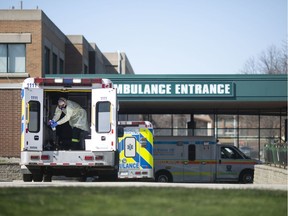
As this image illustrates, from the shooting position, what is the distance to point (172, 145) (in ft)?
95.2

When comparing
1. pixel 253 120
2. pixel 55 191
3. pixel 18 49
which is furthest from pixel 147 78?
pixel 253 120

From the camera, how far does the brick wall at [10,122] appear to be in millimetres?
30797

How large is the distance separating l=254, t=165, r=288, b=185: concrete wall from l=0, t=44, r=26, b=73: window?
12339 mm

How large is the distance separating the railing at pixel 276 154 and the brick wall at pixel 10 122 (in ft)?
38.0

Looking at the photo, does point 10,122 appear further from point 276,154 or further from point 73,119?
point 73,119

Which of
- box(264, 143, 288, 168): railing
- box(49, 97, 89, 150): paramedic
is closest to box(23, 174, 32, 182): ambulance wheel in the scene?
box(49, 97, 89, 150): paramedic

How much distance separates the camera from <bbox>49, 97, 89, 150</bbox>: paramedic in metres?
17.9

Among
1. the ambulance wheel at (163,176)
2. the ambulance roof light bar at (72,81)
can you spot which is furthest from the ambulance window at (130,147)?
the ambulance roof light bar at (72,81)

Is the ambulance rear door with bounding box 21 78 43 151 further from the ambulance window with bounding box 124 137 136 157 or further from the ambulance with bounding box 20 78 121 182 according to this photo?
the ambulance window with bounding box 124 137 136 157

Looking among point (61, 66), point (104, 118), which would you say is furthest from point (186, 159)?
point (61, 66)

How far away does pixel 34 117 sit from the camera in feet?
57.6

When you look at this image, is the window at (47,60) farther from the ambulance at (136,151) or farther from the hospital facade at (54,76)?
the ambulance at (136,151)

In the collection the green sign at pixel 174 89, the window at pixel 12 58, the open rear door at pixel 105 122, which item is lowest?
the open rear door at pixel 105 122

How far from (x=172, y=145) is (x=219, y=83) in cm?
367
